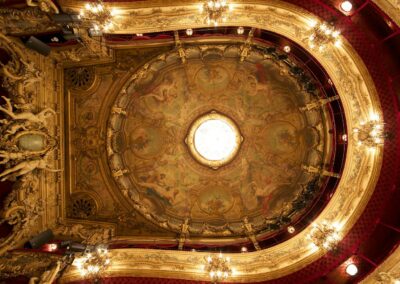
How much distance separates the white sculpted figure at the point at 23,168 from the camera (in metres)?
7.05

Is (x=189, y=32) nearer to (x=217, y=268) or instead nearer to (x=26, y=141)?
(x=26, y=141)

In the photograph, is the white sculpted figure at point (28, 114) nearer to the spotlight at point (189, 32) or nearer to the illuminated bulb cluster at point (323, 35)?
the spotlight at point (189, 32)

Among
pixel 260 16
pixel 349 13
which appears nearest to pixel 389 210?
pixel 349 13

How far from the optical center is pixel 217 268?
26.1 feet

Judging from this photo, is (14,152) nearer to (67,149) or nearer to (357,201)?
(67,149)

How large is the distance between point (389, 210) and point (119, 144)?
31.2 feet

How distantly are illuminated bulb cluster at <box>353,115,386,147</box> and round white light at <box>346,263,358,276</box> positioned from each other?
3.64m

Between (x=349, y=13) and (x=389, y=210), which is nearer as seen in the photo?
(x=349, y=13)

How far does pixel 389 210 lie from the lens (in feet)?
25.2

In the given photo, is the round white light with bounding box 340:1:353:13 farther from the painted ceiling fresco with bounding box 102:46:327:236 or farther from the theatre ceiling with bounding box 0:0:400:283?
the painted ceiling fresco with bounding box 102:46:327:236

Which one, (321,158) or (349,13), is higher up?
(349,13)

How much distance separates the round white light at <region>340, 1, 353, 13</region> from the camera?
6988 millimetres

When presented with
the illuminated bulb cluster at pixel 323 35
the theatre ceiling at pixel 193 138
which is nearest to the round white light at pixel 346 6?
the theatre ceiling at pixel 193 138

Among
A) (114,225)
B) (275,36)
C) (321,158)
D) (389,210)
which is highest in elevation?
(275,36)
